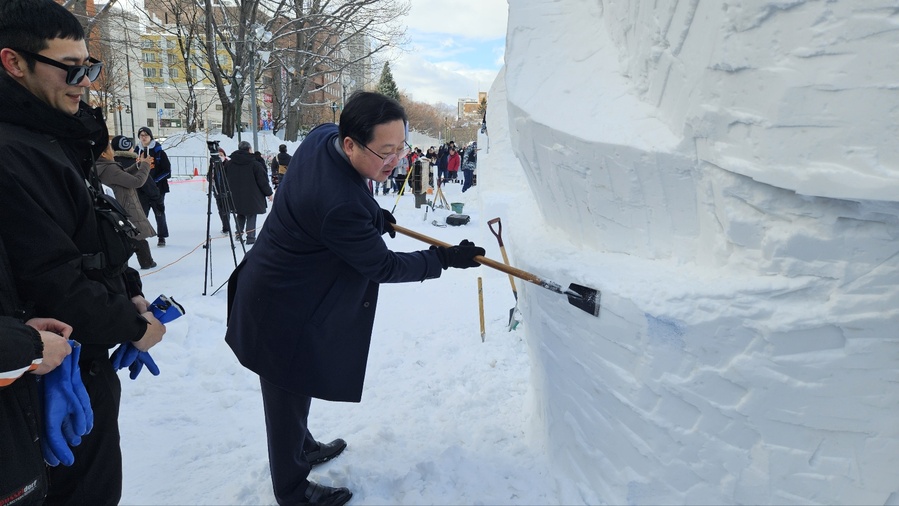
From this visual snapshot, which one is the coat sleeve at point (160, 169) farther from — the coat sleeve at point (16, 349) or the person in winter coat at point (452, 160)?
the person in winter coat at point (452, 160)

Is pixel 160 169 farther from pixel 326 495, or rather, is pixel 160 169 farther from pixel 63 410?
pixel 63 410

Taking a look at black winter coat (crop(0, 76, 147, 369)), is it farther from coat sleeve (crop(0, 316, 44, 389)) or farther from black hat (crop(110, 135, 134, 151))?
black hat (crop(110, 135, 134, 151))

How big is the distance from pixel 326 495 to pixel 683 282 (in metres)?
1.71

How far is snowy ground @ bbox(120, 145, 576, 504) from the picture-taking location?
2398mm

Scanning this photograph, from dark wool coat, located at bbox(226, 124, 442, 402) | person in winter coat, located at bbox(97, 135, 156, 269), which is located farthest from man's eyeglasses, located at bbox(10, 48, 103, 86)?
person in winter coat, located at bbox(97, 135, 156, 269)

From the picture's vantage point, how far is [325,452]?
2.59m

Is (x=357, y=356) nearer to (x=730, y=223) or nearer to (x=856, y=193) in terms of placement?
(x=730, y=223)

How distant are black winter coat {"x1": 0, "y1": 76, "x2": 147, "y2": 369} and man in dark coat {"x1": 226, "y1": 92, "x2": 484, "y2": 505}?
1.71 ft

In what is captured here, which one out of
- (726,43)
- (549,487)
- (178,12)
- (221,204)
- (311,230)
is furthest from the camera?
(178,12)

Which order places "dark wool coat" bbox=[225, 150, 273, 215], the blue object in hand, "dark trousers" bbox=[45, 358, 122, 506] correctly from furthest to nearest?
"dark wool coat" bbox=[225, 150, 273, 215] → the blue object in hand → "dark trousers" bbox=[45, 358, 122, 506]

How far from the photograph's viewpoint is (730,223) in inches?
63.6

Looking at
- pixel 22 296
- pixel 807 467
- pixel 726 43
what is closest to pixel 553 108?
pixel 726 43

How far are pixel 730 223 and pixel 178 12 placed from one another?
72.0ft

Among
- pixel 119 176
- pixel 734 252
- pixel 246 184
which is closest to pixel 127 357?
pixel 734 252
